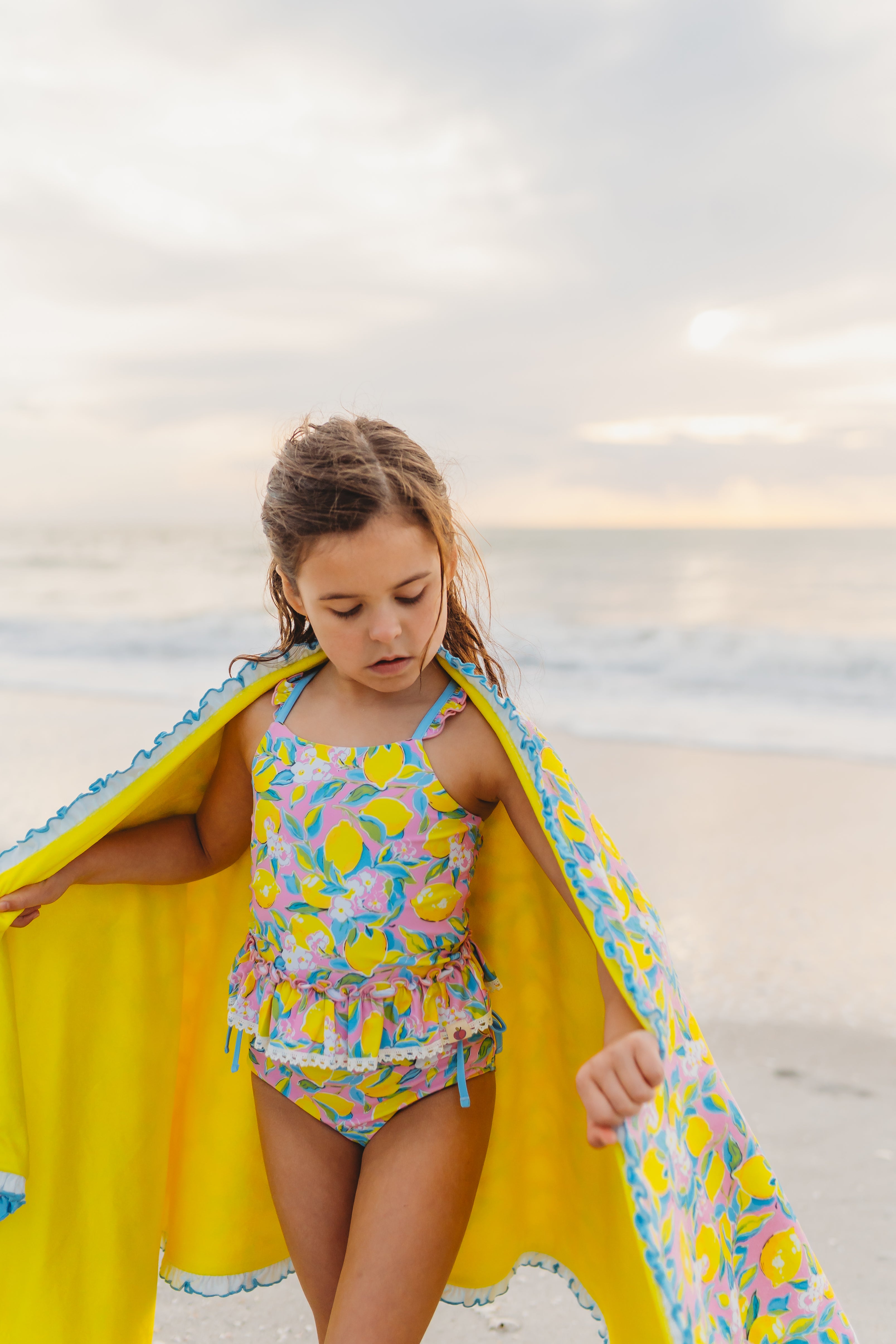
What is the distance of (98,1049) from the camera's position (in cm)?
165

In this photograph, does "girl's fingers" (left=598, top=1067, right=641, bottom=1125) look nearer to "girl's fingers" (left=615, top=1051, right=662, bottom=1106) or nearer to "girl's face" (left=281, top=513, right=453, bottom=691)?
"girl's fingers" (left=615, top=1051, right=662, bottom=1106)

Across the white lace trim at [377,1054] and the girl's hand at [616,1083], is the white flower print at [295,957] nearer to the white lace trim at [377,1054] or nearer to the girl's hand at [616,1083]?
the white lace trim at [377,1054]

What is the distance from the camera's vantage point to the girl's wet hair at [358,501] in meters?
1.36

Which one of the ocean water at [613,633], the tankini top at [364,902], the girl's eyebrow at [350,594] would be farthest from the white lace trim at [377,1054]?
the girl's eyebrow at [350,594]

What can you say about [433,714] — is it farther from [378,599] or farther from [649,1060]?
[649,1060]

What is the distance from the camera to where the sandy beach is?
2006 mm

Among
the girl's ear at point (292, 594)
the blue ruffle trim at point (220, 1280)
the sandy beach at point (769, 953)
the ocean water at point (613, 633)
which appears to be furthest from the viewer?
the ocean water at point (613, 633)

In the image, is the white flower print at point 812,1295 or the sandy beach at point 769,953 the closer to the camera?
the white flower print at point 812,1295

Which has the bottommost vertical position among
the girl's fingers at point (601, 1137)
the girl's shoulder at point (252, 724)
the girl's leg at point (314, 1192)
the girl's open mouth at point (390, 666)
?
the girl's leg at point (314, 1192)

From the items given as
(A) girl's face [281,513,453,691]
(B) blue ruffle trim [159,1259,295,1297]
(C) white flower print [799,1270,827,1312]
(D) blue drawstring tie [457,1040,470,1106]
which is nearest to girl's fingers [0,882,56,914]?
(A) girl's face [281,513,453,691]

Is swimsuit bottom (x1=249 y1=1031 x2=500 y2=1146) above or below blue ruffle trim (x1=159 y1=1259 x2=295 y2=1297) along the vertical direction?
above

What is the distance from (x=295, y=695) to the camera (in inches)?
62.2

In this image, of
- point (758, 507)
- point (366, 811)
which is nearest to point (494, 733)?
point (366, 811)

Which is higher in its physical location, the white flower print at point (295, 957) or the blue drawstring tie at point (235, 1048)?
the white flower print at point (295, 957)
